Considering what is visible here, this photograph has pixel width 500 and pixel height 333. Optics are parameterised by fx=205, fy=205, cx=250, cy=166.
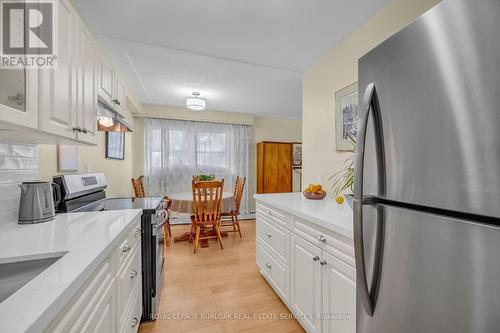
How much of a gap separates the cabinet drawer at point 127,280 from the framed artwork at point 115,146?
1.86m

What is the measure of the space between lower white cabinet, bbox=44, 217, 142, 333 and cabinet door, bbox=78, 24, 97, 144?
0.74 m

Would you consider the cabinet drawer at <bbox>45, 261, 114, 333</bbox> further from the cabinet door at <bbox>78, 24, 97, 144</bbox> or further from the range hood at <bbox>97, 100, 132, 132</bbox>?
the range hood at <bbox>97, 100, 132, 132</bbox>

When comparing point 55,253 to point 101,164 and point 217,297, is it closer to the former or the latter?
point 217,297

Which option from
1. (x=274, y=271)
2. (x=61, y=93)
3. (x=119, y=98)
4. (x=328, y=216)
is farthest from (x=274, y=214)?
(x=119, y=98)

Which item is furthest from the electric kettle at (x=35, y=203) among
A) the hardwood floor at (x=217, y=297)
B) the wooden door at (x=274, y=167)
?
the wooden door at (x=274, y=167)

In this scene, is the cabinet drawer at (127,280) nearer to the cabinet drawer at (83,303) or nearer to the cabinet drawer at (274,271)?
the cabinet drawer at (83,303)

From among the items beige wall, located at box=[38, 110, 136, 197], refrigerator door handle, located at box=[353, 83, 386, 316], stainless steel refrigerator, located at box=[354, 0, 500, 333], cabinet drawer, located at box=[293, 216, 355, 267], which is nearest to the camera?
stainless steel refrigerator, located at box=[354, 0, 500, 333]

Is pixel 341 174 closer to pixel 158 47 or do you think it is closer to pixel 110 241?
pixel 110 241

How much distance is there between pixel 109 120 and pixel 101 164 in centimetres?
97

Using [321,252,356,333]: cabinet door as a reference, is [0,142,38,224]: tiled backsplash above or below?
above

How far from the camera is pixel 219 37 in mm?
1964

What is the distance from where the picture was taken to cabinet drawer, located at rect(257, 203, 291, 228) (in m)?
1.70

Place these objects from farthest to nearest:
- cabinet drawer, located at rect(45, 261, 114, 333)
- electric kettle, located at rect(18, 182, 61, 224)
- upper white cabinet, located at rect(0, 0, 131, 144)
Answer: electric kettle, located at rect(18, 182, 61, 224)
upper white cabinet, located at rect(0, 0, 131, 144)
cabinet drawer, located at rect(45, 261, 114, 333)

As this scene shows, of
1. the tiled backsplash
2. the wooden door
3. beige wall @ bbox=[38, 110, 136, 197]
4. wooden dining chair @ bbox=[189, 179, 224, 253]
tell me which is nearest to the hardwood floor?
wooden dining chair @ bbox=[189, 179, 224, 253]
